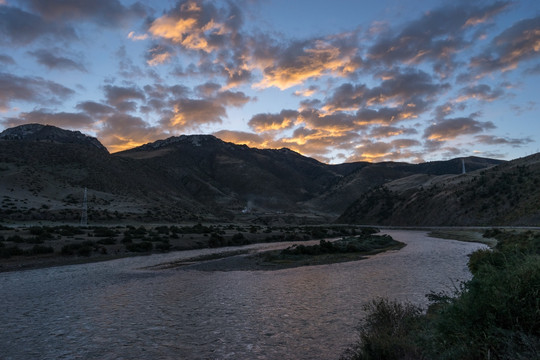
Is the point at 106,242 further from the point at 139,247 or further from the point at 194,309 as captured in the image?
the point at 194,309

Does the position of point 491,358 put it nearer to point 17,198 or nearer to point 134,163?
point 17,198

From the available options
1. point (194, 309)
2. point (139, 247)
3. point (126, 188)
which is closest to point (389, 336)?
point (194, 309)

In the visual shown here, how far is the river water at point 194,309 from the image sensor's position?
31.9 ft

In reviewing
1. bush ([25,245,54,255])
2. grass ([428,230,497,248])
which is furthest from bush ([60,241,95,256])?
grass ([428,230,497,248])

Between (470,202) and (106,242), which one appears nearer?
(106,242)

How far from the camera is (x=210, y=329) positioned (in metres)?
11.4

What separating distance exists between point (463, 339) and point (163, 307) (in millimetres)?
10965

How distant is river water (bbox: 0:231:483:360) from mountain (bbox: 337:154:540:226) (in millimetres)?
50399

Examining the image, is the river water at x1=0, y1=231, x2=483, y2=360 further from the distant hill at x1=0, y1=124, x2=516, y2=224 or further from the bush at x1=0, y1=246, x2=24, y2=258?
the distant hill at x1=0, y1=124, x2=516, y2=224

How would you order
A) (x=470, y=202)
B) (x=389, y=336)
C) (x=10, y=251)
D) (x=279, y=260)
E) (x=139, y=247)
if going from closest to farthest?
(x=389, y=336) → (x=10, y=251) → (x=279, y=260) → (x=139, y=247) → (x=470, y=202)

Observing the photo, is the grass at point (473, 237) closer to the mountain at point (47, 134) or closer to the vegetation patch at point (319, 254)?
the vegetation patch at point (319, 254)

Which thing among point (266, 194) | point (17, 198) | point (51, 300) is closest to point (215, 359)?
point (51, 300)

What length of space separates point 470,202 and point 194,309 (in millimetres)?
84141

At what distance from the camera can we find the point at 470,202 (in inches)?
3255
